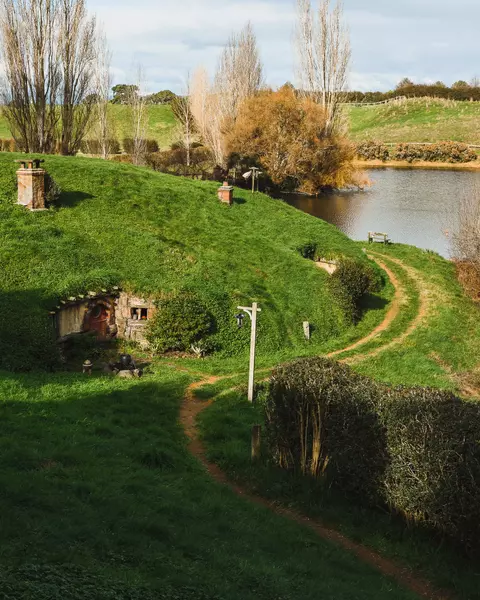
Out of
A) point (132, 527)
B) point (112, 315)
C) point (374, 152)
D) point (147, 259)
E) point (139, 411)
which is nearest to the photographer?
point (132, 527)

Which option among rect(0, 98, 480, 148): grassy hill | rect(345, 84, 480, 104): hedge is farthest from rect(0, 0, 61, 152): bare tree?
rect(345, 84, 480, 104): hedge

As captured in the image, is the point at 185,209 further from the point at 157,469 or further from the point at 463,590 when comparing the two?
the point at 463,590

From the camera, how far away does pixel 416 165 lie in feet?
340

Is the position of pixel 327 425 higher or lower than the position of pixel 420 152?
lower

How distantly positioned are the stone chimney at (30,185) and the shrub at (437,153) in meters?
85.2

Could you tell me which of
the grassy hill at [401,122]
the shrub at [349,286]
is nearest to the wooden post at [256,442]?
the shrub at [349,286]

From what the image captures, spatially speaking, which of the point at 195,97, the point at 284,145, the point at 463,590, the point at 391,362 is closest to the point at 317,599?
the point at 463,590

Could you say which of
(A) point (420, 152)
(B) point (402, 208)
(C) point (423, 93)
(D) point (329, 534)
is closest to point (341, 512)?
(D) point (329, 534)

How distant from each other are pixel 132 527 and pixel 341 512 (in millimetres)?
5269

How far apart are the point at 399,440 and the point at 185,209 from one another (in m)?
25.2

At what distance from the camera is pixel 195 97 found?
7900 cm

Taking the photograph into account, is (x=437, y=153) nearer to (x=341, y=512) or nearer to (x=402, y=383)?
(x=402, y=383)

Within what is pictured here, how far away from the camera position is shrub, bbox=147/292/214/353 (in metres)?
24.9

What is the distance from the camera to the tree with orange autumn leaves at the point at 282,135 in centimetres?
6216
